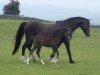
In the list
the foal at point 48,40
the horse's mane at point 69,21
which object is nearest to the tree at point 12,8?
the horse's mane at point 69,21

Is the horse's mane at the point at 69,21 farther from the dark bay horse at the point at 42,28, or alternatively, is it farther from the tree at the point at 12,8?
the tree at the point at 12,8

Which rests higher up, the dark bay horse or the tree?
the dark bay horse

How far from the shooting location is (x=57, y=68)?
687 inches

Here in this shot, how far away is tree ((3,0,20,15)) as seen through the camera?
247 ft

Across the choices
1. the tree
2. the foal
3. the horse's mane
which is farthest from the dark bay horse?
the tree

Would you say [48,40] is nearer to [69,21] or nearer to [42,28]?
A: [42,28]

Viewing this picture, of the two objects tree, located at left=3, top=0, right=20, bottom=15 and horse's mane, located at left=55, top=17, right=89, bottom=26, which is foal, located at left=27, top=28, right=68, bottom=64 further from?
tree, located at left=3, top=0, right=20, bottom=15

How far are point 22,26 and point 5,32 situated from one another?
28.6 metres

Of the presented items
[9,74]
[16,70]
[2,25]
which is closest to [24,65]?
[16,70]

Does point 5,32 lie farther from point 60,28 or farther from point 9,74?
point 9,74

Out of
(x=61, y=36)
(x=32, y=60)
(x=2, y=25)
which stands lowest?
(x=2, y=25)

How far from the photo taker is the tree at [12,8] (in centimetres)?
7544

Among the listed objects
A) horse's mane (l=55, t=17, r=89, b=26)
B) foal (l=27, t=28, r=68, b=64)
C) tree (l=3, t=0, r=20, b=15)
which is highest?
horse's mane (l=55, t=17, r=89, b=26)

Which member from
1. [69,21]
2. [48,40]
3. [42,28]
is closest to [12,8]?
[69,21]
